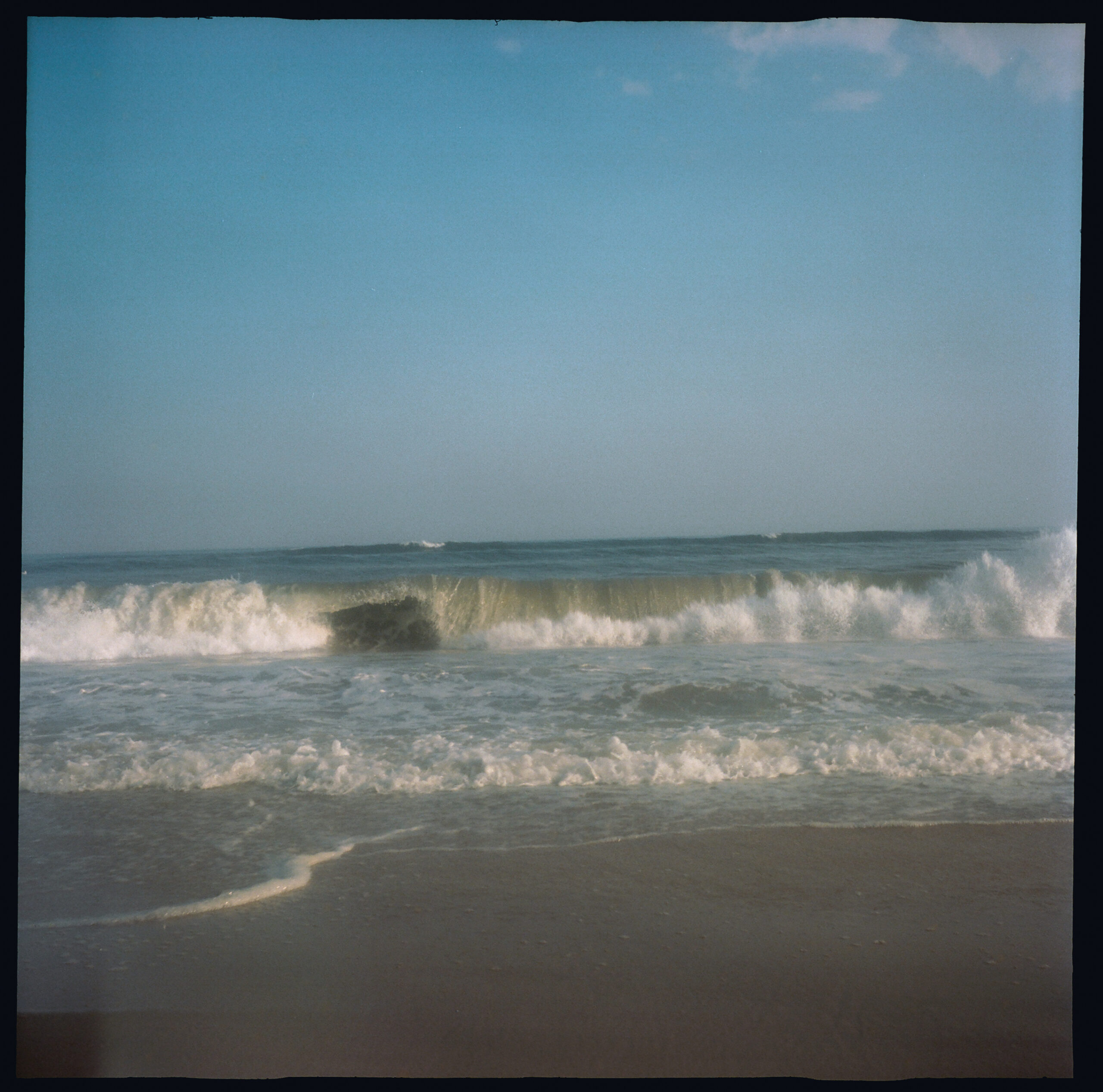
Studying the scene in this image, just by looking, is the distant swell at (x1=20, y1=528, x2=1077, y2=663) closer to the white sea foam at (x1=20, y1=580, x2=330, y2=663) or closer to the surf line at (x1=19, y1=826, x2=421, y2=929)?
the white sea foam at (x1=20, y1=580, x2=330, y2=663)

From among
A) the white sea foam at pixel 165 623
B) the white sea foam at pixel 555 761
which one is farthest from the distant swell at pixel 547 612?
the white sea foam at pixel 555 761

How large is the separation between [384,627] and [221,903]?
20.6 feet

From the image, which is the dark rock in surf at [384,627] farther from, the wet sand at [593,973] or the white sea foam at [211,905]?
the wet sand at [593,973]

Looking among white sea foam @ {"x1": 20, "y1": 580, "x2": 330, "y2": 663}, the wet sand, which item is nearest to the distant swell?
white sea foam @ {"x1": 20, "y1": 580, "x2": 330, "y2": 663}

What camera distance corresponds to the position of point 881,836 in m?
3.01

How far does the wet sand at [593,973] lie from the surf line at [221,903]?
0.05 meters

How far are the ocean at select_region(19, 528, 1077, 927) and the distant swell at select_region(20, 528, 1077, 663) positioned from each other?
0.04m

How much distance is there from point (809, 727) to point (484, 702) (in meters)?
2.02

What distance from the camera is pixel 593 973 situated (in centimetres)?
220

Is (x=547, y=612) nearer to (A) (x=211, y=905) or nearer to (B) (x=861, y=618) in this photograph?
(B) (x=861, y=618)

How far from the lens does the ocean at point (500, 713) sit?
10.3ft

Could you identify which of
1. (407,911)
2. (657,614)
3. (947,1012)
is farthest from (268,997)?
(657,614)

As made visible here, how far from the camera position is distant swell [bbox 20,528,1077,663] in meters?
7.91

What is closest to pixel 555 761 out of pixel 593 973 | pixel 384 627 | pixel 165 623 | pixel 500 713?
pixel 500 713
